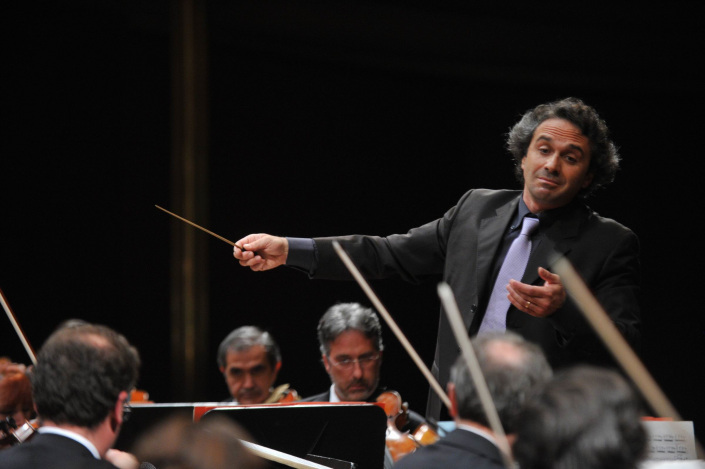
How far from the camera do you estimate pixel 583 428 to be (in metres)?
1.06

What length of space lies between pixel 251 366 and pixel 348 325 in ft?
2.06

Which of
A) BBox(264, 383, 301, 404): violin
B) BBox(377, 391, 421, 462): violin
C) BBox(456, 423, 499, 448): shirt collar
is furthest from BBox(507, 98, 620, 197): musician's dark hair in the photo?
BBox(264, 383, 301, 404): violin

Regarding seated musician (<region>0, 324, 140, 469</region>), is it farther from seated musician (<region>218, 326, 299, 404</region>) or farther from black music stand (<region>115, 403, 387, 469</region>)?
seated musician (<region>218, 326, 299, 404</region>)

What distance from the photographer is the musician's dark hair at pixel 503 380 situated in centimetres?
138

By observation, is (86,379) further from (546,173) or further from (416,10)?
(416,10)

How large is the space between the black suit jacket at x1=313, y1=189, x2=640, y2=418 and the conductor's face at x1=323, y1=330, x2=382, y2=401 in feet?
2.46

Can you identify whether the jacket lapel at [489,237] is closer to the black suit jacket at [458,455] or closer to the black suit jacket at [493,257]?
the black suit jacket at [493,257]

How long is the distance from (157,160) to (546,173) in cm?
263

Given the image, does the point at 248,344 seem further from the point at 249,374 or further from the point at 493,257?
the point at 493,257

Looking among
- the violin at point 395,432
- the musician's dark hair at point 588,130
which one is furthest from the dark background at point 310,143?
the musician's dark hair at point 588,130

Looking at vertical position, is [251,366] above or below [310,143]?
below

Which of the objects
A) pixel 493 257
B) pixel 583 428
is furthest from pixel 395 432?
pixel 583 428

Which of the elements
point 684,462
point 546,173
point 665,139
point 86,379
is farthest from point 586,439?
point 665,139

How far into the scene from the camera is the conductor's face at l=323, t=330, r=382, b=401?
3180 mm
